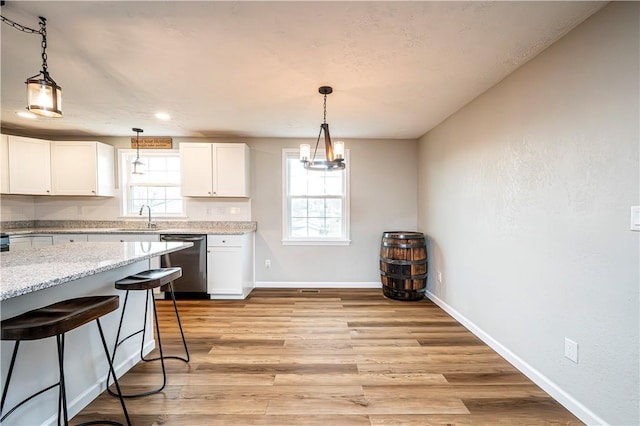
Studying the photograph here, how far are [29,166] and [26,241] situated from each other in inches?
40.6

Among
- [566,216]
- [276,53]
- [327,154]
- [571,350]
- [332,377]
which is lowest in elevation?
[332,377]

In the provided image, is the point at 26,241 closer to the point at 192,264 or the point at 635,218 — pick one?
the point at 192,264

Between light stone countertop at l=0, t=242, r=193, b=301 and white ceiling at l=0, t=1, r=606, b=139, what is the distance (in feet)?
4.37

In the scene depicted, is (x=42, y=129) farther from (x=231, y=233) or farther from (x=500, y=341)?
(x=500, y=341)

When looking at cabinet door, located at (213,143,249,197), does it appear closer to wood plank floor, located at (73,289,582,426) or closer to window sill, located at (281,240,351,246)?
window sill, located at (281,240,351,246)

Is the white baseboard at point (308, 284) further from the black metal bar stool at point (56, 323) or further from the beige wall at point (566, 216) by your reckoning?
the black metal bar stool at point (56, 323)

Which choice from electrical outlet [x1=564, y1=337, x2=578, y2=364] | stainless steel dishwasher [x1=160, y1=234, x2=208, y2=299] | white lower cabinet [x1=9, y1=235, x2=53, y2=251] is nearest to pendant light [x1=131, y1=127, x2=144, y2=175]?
stainless steel dishwasher [x1=160, y1=234, x2=208, y2=299]

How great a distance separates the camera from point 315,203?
4289 mm

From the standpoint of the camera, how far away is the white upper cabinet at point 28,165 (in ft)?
12.0

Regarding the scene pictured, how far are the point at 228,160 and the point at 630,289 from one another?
3900 mm

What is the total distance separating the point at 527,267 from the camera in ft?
6.57

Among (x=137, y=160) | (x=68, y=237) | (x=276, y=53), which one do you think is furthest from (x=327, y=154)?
(x=68, y=237)

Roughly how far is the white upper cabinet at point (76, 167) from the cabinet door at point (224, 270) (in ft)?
6.41

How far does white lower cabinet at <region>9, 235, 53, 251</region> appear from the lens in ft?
11.1
